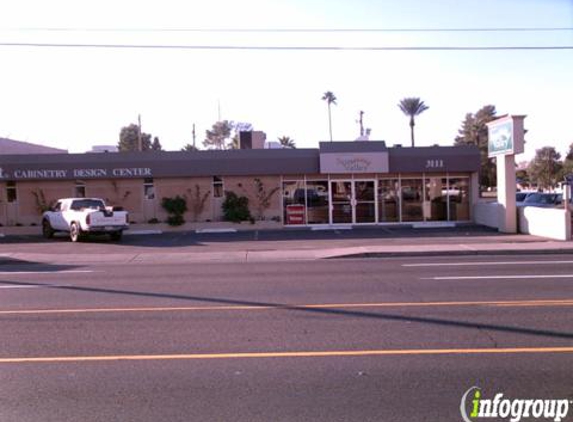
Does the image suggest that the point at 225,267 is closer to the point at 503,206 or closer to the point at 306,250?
the point at 306,250

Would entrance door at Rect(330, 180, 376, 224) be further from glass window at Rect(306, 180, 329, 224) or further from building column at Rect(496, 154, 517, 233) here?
building column at Rect(496, 154, 517, 233)

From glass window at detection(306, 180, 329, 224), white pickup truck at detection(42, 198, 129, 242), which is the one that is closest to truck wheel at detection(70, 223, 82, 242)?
white pickup truck at detection(42, 198, 129, 242)

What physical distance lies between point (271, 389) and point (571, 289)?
7742 mm

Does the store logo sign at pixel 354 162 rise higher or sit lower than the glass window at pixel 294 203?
higher

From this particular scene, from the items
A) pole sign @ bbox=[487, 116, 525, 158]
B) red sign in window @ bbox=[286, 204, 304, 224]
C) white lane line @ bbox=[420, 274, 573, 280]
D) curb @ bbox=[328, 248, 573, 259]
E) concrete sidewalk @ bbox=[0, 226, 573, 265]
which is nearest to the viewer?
white lane line @ bbox=[420, 274, 573, 280]

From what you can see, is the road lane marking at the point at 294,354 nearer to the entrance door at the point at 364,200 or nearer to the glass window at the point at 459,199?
the entrance door at the point at 364,200

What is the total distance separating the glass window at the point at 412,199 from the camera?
32.8 metres

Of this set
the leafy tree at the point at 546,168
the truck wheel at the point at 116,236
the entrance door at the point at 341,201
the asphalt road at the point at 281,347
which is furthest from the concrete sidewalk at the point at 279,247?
the leafy tree at the point at 546,168

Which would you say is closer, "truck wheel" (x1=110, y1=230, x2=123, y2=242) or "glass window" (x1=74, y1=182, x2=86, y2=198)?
"truck wheel" (x1=110, y1=230, x2=123, y2=242)

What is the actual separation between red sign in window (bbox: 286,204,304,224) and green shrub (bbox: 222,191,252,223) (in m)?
2.01

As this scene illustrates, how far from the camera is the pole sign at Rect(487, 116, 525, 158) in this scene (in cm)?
2573

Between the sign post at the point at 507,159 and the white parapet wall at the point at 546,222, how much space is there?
50cm

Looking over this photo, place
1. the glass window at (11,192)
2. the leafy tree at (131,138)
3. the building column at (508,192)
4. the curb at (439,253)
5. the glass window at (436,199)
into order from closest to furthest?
the curb at (439,253) < the building column at (508,192) < the glass window at (11,192) < the glass window at (436,199) < the leafy tree at (131,138)

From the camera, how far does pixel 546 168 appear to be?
268 feet
